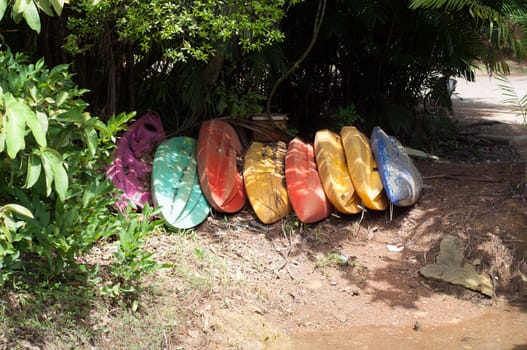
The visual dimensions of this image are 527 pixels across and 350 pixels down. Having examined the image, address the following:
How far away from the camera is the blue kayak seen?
5.96 metres

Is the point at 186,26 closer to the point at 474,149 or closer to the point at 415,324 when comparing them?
the point at 415,324

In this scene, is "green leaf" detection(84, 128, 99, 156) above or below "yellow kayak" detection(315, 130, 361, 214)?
above

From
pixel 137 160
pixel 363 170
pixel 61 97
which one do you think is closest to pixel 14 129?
pixel 61 97

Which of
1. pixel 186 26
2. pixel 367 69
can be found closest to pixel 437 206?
pixel 367 69

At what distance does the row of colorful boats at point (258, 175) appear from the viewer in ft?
19.4

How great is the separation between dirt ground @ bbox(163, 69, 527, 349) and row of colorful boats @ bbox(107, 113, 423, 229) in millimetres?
157

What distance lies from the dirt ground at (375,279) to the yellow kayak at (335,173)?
168 mm

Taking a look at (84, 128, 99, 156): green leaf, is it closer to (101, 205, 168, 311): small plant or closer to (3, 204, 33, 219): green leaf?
(3, 204, 33, 219): green leaf

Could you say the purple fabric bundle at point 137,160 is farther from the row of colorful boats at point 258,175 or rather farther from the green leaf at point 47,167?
the green leaf at point 47,167

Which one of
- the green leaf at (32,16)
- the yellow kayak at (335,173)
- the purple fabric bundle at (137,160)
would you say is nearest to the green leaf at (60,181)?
the green leaf at (32,16)

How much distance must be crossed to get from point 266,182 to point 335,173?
1.99 feet

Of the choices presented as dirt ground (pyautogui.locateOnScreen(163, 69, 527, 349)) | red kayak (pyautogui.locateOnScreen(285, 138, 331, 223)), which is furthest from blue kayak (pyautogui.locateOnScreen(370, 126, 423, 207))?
red kayak (pyautogui.locateOnScreen(285, 138, 331, 223))

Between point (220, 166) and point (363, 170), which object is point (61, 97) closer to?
point (220, 166)

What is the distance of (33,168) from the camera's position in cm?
345
